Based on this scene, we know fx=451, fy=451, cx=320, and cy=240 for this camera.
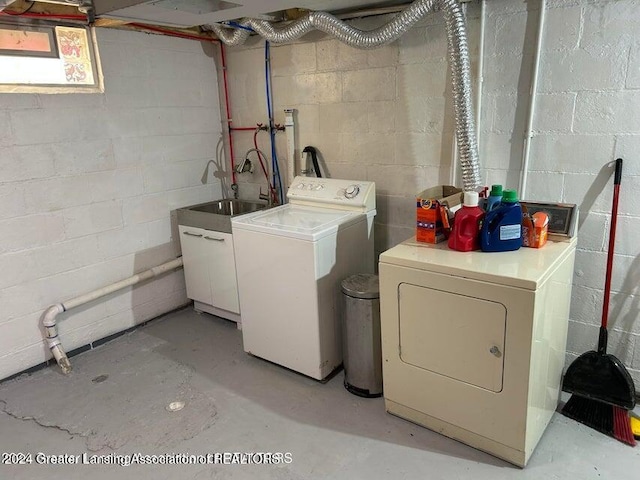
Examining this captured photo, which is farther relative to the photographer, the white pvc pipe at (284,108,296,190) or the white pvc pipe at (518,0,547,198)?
the white pvc pipe at (284,108,296,190)

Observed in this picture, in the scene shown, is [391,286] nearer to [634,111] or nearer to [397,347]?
[397,347]

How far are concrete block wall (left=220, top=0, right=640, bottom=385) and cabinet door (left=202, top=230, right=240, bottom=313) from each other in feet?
3.06

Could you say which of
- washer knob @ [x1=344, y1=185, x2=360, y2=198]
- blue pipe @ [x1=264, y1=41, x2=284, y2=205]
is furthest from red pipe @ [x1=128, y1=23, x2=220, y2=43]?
washer knob @ [x1=344, y1=185, x2=360, y2=198]

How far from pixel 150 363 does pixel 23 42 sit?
6.64 feet

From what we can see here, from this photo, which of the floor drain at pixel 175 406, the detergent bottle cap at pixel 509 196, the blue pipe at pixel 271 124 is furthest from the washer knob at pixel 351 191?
the floor drain at pixel 175 406

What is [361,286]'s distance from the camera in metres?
2.37

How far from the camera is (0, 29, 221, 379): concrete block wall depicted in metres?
2.63

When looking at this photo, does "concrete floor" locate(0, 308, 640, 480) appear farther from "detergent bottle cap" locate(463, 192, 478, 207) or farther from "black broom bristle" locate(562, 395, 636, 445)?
"detergent bottle cap" locate(463, 192, 478, 207)

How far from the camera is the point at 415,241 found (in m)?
2.20

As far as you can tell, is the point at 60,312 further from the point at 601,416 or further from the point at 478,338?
the point at 601,416

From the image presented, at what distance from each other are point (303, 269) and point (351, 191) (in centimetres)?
65

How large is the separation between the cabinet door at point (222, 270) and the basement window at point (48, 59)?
122cm

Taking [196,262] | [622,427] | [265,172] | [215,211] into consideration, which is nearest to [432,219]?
[622,427]

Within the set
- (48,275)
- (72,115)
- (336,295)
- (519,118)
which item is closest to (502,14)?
(519,118)
